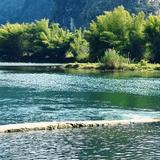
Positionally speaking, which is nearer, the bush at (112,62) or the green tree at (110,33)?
the bush at (112,62)

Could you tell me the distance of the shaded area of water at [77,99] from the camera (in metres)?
60.3

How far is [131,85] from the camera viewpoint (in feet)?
337

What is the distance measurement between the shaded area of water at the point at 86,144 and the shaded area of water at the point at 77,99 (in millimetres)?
9702

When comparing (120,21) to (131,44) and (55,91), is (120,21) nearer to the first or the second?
(131,44)

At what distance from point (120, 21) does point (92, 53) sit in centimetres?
1480

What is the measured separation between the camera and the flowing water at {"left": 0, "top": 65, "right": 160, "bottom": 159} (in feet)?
129

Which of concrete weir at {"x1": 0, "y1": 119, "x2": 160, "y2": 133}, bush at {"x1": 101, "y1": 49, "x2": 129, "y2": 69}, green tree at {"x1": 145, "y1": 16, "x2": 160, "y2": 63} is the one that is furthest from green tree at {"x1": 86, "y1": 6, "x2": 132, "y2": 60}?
concrete weir at {"x1": 0, "y1": 119, "x2": 160, "y2": 133}

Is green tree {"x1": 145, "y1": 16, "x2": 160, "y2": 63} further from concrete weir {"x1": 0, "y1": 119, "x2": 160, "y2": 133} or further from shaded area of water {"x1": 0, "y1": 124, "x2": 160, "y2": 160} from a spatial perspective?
shaded area of water {"x1": 0, "y1": 124, "x2": 160, "y2": 160}

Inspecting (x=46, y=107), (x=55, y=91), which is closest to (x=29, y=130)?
(x=46, y=107)

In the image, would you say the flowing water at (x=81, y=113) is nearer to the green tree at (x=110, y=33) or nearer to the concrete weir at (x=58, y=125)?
the concrete weir at (x=58, y=125)

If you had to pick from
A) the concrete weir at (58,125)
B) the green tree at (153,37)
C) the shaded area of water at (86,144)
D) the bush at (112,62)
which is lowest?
the shaded area of water at (86,144)

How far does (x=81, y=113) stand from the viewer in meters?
62.2

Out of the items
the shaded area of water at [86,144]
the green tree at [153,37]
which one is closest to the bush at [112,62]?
the green tree at [153,37]

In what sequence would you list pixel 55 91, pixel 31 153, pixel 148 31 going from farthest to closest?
pixel 148 31 < pixel 55 91 < pixel 31 153
